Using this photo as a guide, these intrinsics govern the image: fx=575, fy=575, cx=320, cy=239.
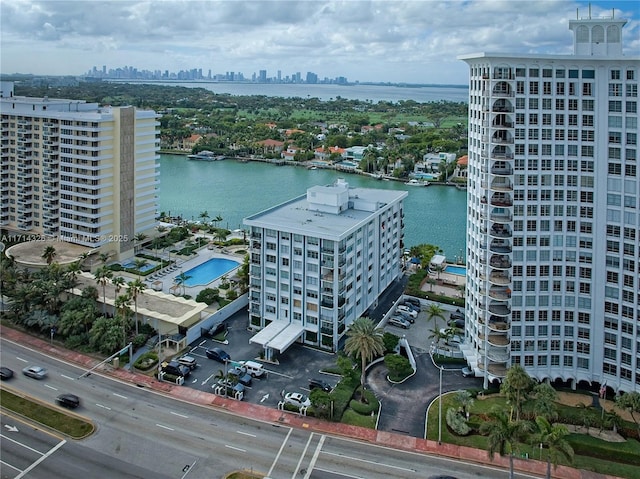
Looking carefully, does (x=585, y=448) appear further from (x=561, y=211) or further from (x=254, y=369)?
(x=254, y=369)

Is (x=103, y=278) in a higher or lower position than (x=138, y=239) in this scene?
lower

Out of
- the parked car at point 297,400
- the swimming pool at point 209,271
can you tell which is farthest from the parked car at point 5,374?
the swimming pool at point 209,271

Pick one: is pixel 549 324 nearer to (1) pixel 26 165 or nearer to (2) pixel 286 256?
(2) pixel 286 256

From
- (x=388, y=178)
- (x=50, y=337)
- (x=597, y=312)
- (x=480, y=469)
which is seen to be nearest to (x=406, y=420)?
(x=480, y=469)

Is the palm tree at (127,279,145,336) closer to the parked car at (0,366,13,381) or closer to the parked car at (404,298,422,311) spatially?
the parked car at (0,366,13,381)

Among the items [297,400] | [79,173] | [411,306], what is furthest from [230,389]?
[79,173]
